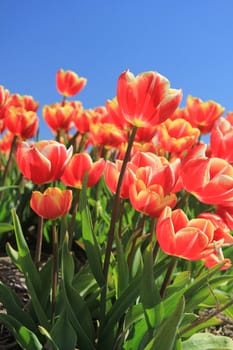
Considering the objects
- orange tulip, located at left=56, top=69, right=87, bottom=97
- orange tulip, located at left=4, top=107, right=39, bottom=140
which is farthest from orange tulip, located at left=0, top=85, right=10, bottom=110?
orange tulip, located at left=56, top=69, right=87, bottom=97

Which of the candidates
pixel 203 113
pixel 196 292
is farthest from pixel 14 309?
pixel 203 113

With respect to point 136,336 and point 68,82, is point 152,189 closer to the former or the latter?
point 136,336

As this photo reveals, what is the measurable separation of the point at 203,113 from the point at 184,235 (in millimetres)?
2346

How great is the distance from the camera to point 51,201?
1964 millimetres

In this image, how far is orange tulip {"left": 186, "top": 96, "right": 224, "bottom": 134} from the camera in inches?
154

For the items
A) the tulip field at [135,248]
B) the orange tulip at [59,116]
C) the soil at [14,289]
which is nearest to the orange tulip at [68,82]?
the orange tulip at [59,116]

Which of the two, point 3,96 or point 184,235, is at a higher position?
point 3,96

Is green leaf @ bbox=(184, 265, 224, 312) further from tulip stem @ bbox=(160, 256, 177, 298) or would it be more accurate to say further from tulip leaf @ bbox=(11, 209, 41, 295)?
tulip leaf @ bbox=(11, 209, 41, 295)

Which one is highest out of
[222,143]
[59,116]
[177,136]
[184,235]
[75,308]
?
[59,116]

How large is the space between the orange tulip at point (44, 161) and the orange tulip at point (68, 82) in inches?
113

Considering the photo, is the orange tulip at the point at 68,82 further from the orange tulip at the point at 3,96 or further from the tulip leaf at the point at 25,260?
the tulip leaf at the point at 25,260

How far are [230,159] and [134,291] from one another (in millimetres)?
741

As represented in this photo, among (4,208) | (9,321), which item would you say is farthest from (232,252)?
(4,208)

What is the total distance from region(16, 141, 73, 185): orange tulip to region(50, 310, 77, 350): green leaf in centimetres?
51
